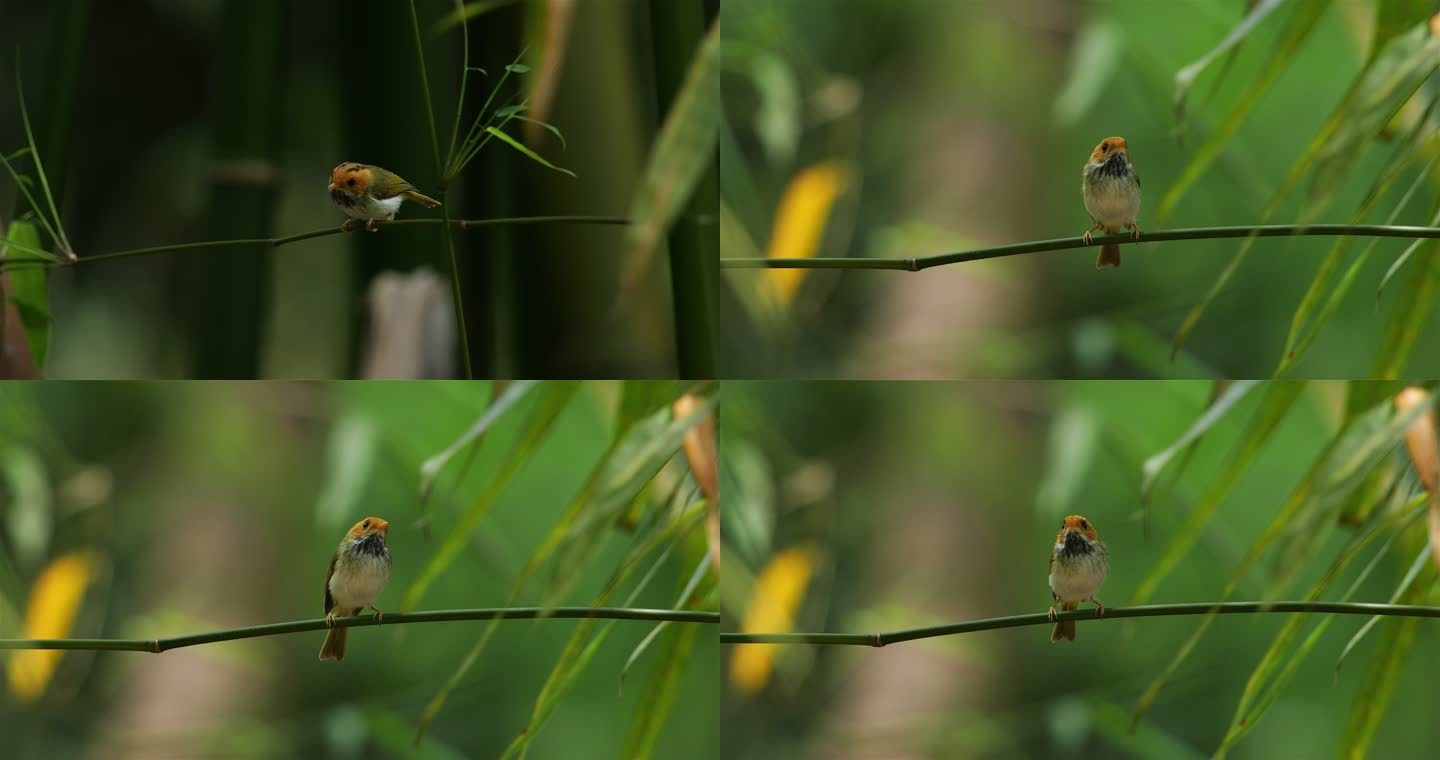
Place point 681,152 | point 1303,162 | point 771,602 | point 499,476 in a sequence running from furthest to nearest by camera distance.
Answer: point 771,602 < point 499,476 < point 1303,162 < point 681,152

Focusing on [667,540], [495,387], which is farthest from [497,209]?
[667,540]

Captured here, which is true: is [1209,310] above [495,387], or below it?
above

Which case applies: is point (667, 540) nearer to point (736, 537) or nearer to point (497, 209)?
point (736, 537)

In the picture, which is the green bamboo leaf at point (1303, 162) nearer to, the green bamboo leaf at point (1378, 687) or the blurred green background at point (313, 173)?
the green bamboo leaf at point (1378, 687)

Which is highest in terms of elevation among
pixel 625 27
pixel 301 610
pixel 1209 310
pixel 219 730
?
pixel 625 27

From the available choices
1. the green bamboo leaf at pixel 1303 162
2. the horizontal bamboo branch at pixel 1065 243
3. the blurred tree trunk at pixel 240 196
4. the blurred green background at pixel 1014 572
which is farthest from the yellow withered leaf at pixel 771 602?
the blurred tree trunk at pixel 240 196

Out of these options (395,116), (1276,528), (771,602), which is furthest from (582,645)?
(1276,528)

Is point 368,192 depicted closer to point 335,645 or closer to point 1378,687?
point 335,645
